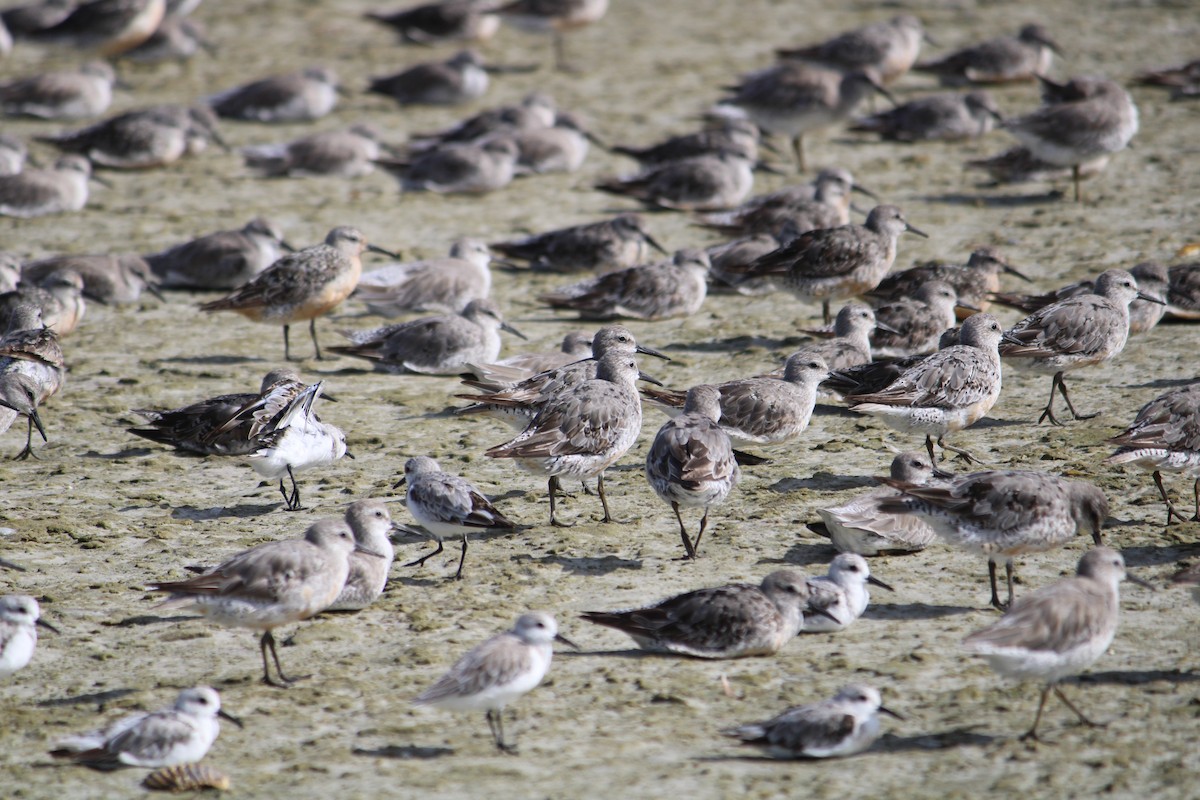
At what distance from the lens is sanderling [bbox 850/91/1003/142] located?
1606 cm

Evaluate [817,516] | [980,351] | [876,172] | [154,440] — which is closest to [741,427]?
[817,516]

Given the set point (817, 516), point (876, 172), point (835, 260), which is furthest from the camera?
point (876, 172)

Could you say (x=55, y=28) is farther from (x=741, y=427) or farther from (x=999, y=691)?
(x=999, y=691)

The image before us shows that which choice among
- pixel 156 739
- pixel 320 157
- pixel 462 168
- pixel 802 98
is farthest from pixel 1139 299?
pixel 320 157

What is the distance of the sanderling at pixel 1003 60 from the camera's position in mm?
17750

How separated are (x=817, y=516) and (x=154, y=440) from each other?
4396 millimetres

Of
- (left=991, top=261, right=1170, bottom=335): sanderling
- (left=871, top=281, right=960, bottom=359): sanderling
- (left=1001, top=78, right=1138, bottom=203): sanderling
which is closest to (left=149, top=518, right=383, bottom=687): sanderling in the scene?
(left=871, top=281, right=960, bottom=359): sanderling

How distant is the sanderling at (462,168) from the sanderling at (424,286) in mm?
2774

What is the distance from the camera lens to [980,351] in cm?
893

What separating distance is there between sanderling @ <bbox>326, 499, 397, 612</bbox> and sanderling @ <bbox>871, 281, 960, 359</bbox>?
4660 millimetres

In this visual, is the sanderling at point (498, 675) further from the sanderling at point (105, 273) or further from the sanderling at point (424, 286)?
the sanderling at point (105, 273)

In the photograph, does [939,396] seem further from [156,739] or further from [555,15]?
[555,15]

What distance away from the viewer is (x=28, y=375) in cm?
969

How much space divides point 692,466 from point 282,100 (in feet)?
39.0
